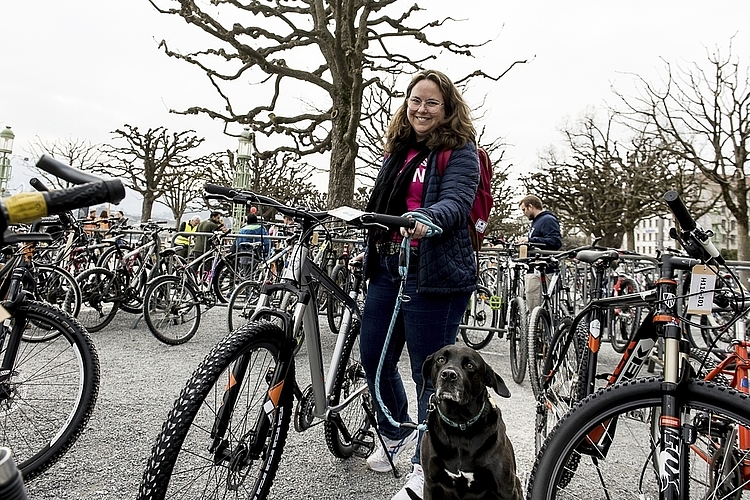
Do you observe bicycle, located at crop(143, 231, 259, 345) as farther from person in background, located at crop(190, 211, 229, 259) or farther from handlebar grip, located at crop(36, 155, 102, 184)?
handlebar grip, located at crop(36, 155, 102, 184)

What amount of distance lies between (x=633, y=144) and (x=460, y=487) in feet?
91.7

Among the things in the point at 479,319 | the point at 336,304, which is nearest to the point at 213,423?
the point at 336,304

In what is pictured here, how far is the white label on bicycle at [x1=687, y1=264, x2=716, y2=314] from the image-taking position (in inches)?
77.5

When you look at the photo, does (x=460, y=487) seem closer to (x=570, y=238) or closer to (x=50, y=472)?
(x=50, y=472)

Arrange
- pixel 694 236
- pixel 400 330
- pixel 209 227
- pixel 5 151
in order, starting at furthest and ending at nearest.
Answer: pixel 5 151 → pixel 209 227 → pixel 400 330 → pixel 694 236

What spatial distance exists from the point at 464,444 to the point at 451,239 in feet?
2.77

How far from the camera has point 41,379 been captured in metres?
3.03

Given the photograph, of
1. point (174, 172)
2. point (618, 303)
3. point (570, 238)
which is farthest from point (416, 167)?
point (570, 238)

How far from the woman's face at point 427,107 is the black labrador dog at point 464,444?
1.06m

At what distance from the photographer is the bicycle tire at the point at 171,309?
6.41 meters

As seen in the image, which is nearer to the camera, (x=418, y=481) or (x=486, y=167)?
(x=418, y=481)

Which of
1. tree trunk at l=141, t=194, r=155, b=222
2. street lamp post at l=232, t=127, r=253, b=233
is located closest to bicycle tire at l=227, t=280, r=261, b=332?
street lamp post at l=232, t=127, r=253, b=233

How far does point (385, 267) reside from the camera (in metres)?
2.57

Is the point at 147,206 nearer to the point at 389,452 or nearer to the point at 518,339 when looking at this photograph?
the point at 518,339
